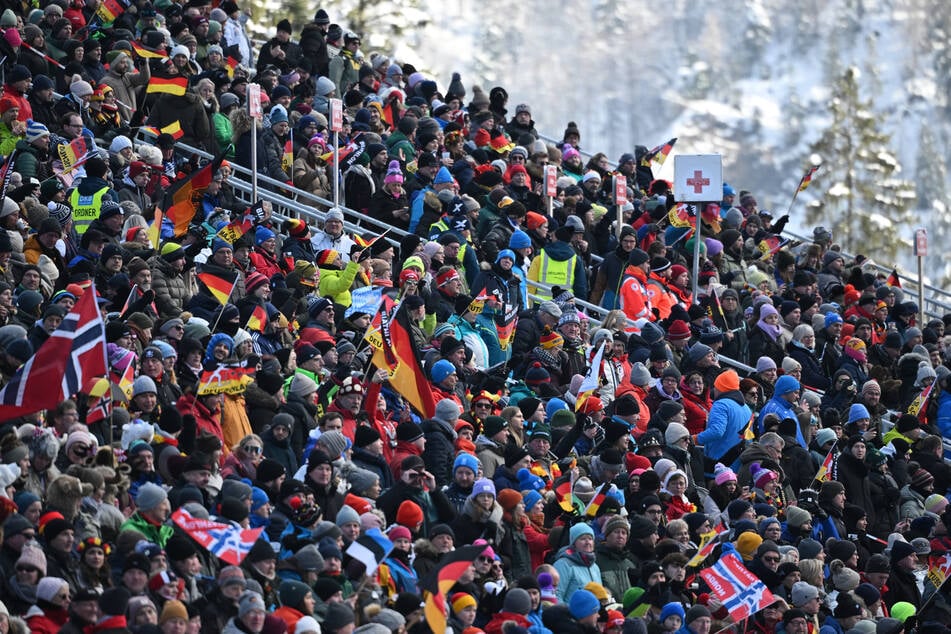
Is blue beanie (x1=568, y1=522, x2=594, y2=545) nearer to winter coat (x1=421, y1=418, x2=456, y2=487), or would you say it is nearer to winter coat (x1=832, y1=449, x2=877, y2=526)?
winter coat (x1=421, y1=418, x2=456, y2=487)

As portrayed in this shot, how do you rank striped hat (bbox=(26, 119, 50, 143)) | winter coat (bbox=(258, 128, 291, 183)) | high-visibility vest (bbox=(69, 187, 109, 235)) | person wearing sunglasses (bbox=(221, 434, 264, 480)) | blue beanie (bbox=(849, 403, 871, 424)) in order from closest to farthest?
1. person wearing sunglasses (bbox=(221, 434, 264, 480))
2. high-visibility vest (bbox=(69, 187, 109, 235))
3. striped hat (bbox=(26, 119, 50, 143))
4. blue beanie (bbox=(849, 403, 871, 424))
5. winter coat (bbox=(258, 128, 291, 183))

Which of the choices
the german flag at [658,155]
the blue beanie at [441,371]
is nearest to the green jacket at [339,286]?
the blue beanie at [441,371]

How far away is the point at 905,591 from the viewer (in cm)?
1908

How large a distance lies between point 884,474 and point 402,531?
7.19 metres

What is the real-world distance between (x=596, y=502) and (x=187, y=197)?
5.93m

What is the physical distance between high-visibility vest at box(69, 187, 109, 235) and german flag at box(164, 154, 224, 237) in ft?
3.19

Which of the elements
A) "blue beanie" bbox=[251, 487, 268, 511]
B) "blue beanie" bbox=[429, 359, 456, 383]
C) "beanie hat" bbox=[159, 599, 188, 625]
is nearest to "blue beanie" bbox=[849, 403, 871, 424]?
"blue beanie" bbox=[429, 359, 456, 383]

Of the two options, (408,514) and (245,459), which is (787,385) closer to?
(408,514)

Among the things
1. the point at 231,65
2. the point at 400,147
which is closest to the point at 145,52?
the point at 231,65

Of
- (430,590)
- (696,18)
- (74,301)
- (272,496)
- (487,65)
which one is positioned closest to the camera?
(430,590)

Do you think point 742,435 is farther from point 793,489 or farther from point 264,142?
point 264,142

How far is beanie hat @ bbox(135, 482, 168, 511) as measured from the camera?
46.0ft

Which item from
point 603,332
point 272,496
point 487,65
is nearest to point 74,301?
point 272,496

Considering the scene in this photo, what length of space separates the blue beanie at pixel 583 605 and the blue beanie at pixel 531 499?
5.08ft
